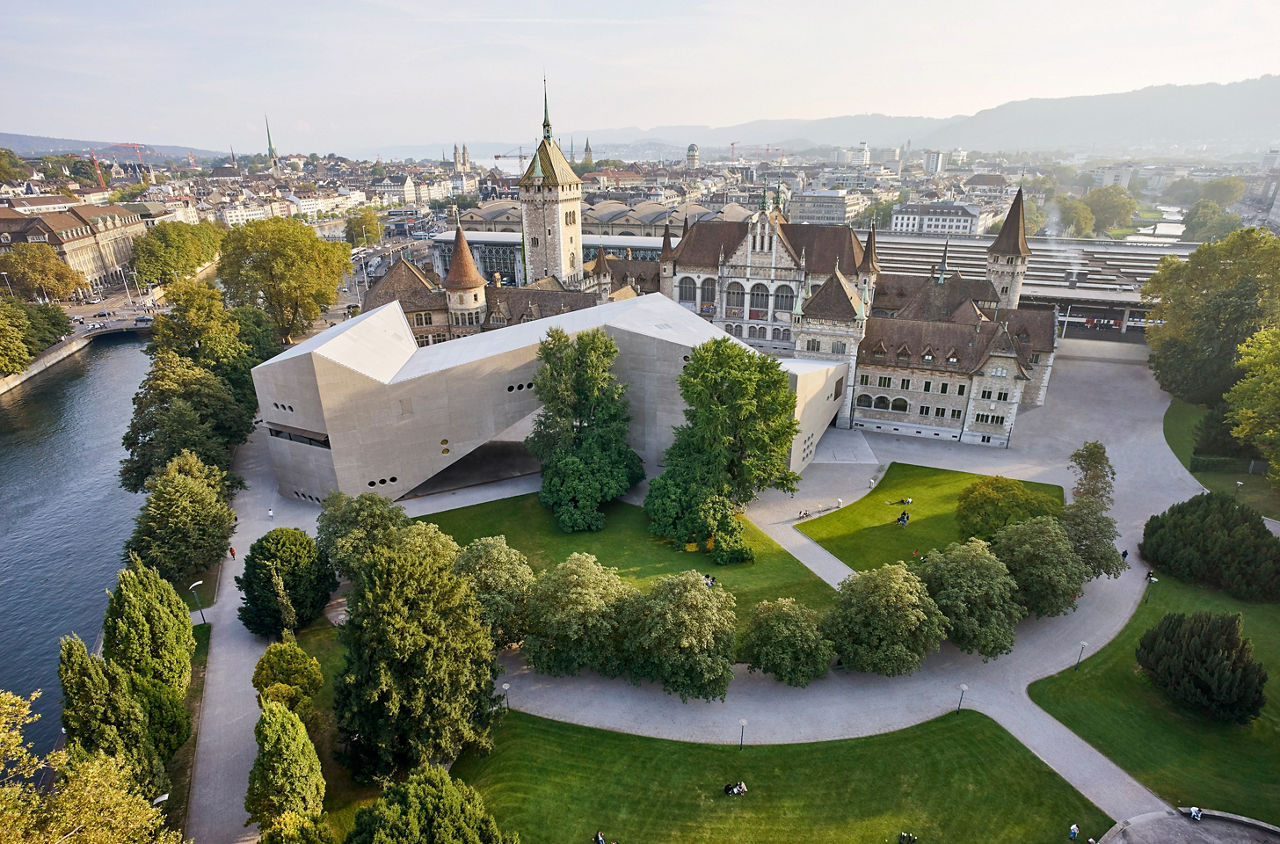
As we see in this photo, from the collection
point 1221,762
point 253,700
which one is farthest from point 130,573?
point 1221,762

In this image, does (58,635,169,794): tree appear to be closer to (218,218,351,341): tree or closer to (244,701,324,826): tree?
(244,701,324,826): tree

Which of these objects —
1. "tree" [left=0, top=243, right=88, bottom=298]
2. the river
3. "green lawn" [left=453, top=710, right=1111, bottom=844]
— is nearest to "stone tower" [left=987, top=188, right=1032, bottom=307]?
"green lawn" [left=453, top=710, right=1111, bottom=844]

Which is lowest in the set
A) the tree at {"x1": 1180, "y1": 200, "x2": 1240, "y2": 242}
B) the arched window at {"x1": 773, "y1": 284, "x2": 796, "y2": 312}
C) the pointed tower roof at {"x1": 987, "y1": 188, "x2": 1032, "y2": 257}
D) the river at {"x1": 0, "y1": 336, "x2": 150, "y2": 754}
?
the river at {"x1": 0, "y1": 336, "x2": 150, "y2": 754}

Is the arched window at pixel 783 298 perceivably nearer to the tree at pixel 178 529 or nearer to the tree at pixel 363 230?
the tree at pixel 178 529

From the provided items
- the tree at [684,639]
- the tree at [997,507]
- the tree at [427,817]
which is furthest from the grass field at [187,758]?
the tree at [997,507]

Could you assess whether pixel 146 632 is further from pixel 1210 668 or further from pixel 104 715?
pixel 1210 668

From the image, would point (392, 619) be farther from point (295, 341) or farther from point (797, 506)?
point (295, 341)
